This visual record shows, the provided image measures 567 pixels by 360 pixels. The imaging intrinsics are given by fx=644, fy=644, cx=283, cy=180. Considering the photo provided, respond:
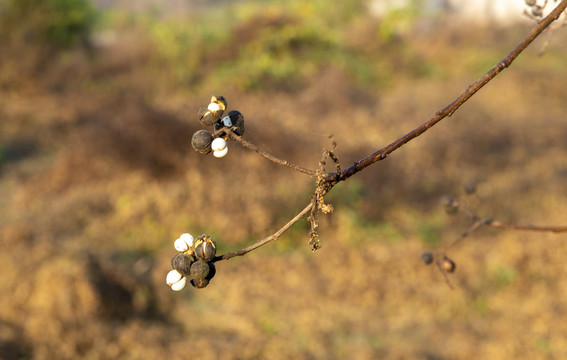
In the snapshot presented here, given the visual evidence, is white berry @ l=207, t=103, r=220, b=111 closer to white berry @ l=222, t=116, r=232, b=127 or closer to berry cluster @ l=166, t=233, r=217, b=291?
white berry @ l=222, t=116, r=232, b=127

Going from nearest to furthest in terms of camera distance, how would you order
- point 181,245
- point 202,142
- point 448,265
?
point 202,142, point 181,245, point 448,265

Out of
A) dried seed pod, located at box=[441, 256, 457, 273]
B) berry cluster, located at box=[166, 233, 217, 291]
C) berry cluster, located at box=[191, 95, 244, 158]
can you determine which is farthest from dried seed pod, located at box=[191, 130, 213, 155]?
dried seed pod, located at box=[441, 256, 457, 273]

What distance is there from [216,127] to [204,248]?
0.19 m

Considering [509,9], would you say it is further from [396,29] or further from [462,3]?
[396,29]

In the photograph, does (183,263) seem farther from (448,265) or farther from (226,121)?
(448,265)


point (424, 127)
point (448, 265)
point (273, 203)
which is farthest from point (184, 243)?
point (273, 203)

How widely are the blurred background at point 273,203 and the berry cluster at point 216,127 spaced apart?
0.93 meters

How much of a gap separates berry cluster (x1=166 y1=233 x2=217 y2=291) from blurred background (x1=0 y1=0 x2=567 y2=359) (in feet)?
3.28

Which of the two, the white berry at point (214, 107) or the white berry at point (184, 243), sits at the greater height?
the white berry at point (214, 107)

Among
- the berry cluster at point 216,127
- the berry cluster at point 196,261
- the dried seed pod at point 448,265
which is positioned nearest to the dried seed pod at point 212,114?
the berry cluster at point 216,127

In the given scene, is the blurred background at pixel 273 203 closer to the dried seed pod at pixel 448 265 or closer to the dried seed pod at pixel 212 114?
the dried seed pod at pixel 448 265

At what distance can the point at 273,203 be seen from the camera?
19.4 ft

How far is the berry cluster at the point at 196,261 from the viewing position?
1.00m

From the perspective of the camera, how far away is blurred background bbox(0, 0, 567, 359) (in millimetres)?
4043
